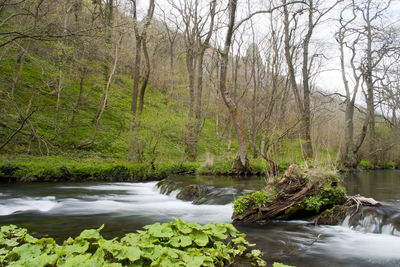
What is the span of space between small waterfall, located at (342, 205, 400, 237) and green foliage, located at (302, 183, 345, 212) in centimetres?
49

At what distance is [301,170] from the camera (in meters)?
7.35

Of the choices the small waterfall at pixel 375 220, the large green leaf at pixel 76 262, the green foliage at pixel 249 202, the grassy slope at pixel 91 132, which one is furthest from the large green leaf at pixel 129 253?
the grassy slope at pixel 91 132

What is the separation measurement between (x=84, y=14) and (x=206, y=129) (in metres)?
15.6

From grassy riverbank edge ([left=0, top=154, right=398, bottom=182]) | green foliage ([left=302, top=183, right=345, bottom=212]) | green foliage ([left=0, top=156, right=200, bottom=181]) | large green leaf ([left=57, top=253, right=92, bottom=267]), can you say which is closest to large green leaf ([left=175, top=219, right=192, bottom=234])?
large green leaf ([left=57, top=253, right=92, bottom=267])

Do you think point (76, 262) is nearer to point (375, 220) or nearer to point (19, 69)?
point (375, 220)

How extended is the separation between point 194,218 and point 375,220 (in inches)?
169

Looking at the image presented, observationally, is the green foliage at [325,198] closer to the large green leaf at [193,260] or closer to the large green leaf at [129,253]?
the large green leaf at [193,260]

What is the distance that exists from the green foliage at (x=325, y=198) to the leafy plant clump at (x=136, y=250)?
2781 mm

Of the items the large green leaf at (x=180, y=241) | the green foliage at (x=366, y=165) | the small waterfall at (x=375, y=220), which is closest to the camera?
the large green leaf at (x=180, y=241)

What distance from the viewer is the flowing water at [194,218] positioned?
5.32 metres

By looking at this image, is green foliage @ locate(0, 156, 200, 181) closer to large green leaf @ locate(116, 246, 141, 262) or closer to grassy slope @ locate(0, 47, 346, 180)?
grassy slope @ locate(0, 47, 346, 180)

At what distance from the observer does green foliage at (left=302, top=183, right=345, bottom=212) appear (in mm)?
7004

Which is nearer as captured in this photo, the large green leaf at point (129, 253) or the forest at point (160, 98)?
the large green leaf at point (129, 253)

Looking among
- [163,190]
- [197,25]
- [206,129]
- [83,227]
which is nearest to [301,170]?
[83,227]
